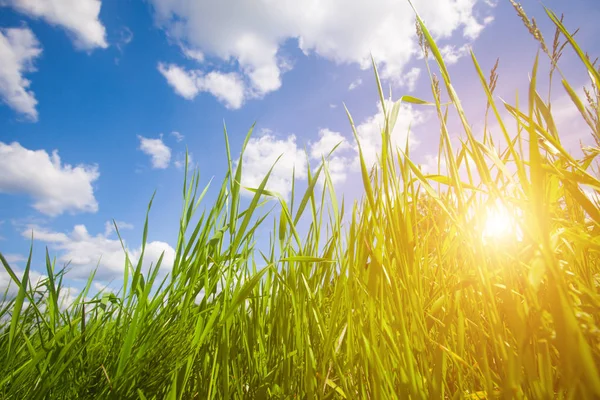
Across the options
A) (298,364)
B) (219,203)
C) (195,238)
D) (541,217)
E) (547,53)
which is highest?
(547,53)

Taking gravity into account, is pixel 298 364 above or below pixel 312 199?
below

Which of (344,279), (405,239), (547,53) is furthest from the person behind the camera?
(547,53)

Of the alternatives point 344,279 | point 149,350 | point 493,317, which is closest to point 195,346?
point 149,350

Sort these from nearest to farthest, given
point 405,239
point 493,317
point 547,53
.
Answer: point 493,317 → point 405,239 → point 547,53

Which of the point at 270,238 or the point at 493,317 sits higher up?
the point at 270,238

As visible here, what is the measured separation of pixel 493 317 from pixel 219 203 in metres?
0.93

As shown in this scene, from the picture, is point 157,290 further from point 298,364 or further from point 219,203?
point 298,364

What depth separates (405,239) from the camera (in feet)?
2.08

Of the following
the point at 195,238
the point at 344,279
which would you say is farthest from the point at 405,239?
the point at 195,238

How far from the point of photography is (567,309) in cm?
33

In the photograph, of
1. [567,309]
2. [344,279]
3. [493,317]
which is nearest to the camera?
[567,309]

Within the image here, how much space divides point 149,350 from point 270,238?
55 cm

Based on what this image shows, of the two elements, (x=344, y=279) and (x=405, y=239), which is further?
(x=344, y=279)

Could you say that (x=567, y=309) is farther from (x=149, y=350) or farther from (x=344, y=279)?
(x=149, y=350)
